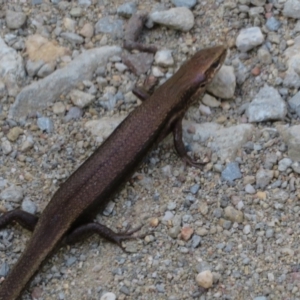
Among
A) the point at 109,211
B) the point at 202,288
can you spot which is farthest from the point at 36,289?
the point at 202,288

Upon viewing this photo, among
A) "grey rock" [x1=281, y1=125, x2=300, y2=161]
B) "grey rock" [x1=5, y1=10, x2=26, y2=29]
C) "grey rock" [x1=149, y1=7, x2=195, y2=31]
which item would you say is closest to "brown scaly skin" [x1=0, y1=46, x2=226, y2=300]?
"grey rock" [x1=149, y1=7, x2=195, y2=31]

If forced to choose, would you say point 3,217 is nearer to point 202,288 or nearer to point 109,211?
point 109,211

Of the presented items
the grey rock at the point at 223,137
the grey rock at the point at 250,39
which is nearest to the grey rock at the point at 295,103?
the grey rock at the point at 223,137

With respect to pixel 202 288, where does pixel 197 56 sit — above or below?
above

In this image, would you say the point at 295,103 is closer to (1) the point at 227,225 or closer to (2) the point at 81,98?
(1) the point at 227,225

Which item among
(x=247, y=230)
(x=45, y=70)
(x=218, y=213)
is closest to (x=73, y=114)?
(x=45, y=70)

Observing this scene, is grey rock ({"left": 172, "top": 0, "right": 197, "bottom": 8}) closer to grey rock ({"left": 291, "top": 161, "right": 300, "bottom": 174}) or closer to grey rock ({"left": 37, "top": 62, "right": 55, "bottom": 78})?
grey rock ({"left": 37, "top": 62, "right": 55, "bottom": 78})
